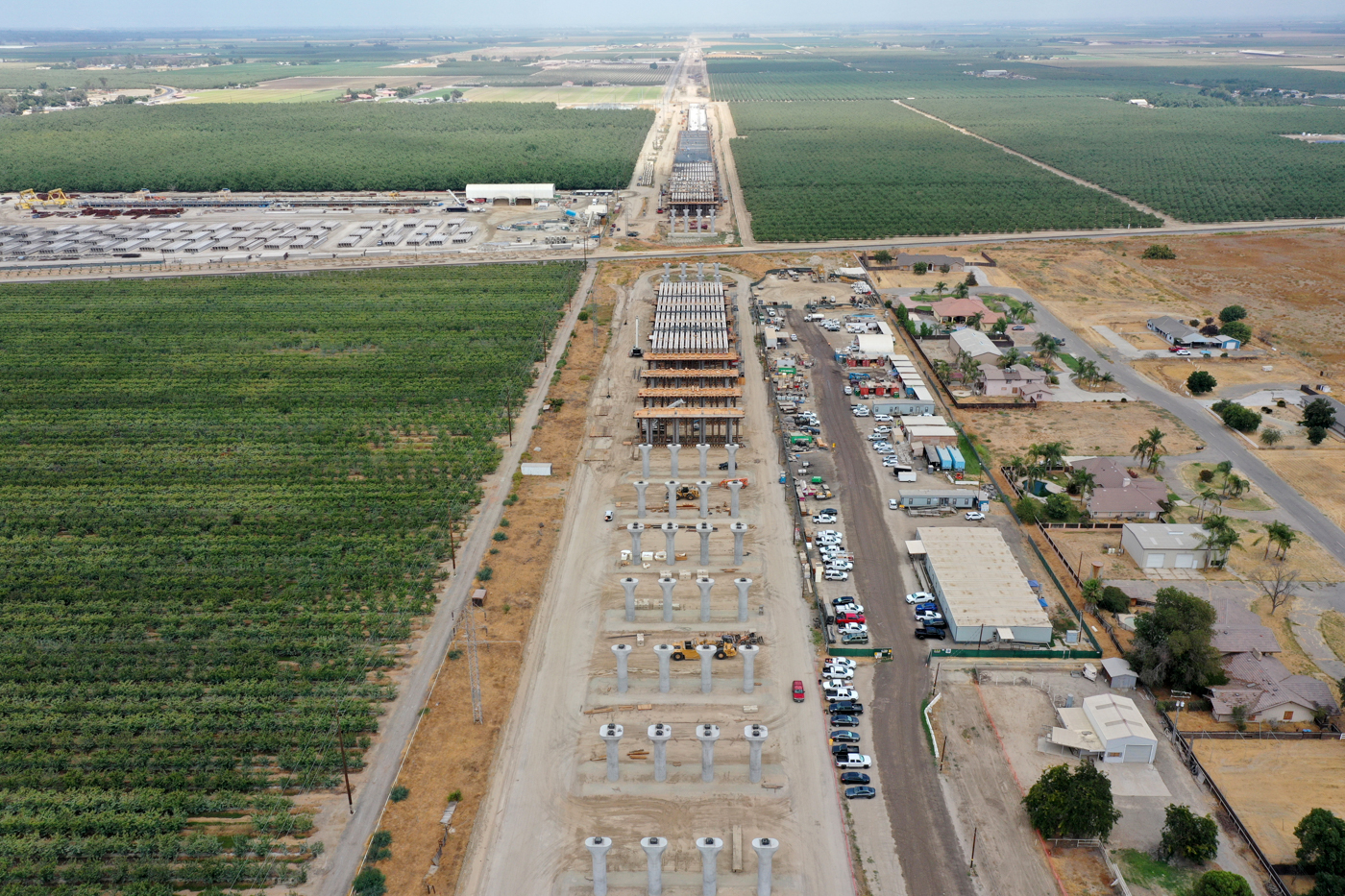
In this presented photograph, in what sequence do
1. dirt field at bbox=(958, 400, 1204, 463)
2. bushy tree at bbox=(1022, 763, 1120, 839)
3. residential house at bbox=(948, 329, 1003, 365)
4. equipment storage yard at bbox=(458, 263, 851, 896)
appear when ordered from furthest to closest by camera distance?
1. residential house at bbox=(948, 329, 1003, 365)
2. dirt field at bbox=(958, 400, 1204, 463)
3. equipment storage yard at bbox=(458, 263, 851, 896)
4. bushy tree at bbox=(1022, 763, 1120, 839)

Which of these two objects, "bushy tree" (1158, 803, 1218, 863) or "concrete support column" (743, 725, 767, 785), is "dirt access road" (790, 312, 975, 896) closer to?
"concrete support column" (743, 725, 767, 785)

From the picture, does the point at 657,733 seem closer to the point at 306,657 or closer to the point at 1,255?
the point at 306,657

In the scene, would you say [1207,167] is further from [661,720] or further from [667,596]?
[661,720]

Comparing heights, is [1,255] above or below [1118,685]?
above

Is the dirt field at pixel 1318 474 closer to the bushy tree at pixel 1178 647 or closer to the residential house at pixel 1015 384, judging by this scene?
the residential house at pixel 1015 384

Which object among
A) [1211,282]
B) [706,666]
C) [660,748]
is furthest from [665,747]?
[1211,282]

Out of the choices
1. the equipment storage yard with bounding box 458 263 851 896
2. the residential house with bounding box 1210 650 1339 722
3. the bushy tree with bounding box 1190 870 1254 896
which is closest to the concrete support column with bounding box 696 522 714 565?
the equipment storage yard with bounding box 458 263 851 896

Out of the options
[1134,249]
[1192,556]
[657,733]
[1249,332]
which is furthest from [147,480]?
[1134,249]
